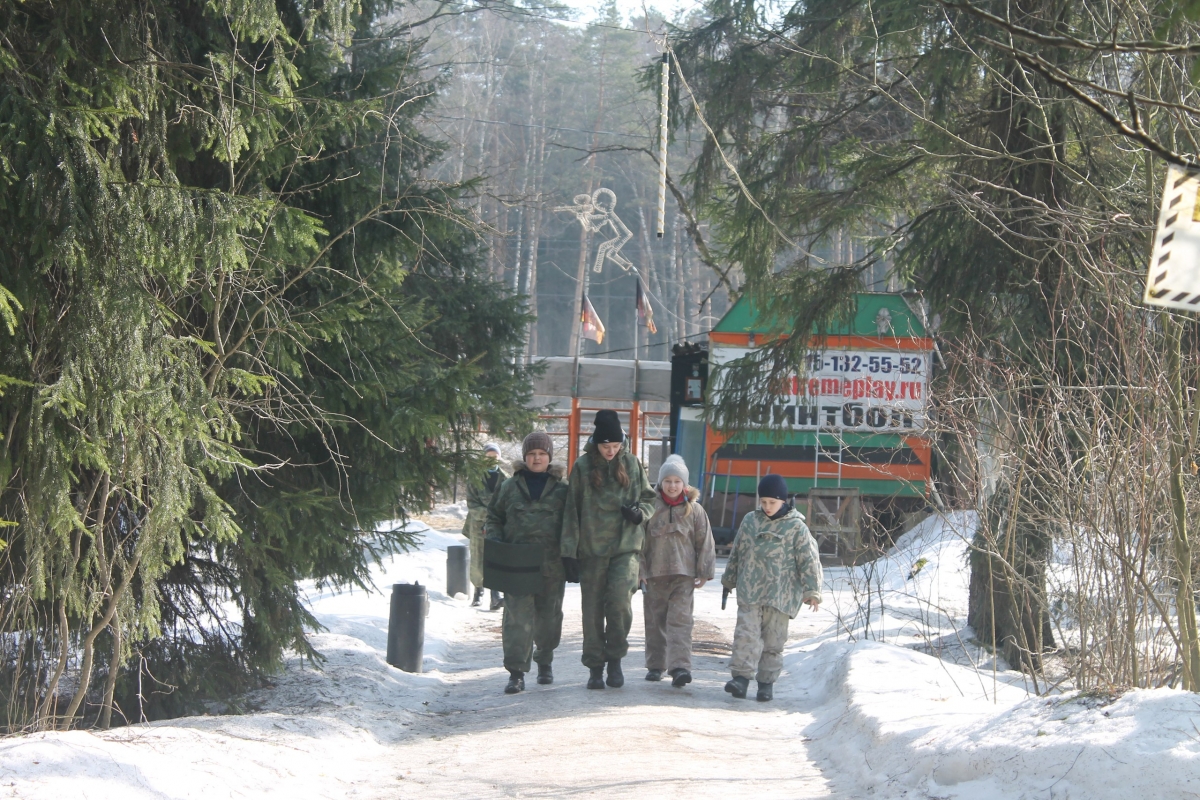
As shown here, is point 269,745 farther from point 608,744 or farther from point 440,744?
point 608,744

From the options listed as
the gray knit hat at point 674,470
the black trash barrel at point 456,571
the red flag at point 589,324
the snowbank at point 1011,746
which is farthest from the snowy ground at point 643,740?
the red flag at point 589,324

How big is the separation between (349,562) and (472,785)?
8.17ft

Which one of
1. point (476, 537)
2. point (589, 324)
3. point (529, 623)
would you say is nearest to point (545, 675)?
point (529, 623)

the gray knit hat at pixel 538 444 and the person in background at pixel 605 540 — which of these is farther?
the gray knit hat at pixel 538 444

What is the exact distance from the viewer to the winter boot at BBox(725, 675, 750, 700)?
8109mm

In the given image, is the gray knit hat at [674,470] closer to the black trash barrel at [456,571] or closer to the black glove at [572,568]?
the black glove at [572,568]

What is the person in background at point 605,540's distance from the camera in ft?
26.3

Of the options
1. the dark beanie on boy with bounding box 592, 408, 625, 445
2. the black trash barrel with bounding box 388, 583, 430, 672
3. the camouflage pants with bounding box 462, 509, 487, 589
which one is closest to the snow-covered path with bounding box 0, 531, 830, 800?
the black trash barrel with bounding box 388, 583, 430, 672

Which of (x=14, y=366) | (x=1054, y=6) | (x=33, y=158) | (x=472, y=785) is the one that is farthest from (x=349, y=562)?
(x=1054, y=6)

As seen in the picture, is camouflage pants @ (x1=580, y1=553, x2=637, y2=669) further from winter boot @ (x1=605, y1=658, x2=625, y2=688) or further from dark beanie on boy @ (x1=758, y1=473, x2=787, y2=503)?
dark beanie on boy @ (x1=758, y1=473, x2=787, y2=503)

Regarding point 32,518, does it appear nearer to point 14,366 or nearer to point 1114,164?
point 14,366

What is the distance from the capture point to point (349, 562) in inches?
307

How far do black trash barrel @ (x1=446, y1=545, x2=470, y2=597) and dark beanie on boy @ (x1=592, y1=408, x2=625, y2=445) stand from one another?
663 centimetres

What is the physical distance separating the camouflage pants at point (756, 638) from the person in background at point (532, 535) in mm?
1259
